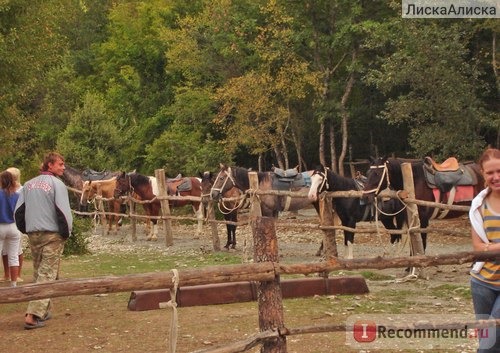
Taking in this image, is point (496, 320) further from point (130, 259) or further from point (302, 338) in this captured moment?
point (130, 259)

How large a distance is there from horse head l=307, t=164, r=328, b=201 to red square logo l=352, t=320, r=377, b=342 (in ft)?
23.4

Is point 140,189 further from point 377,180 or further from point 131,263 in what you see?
point 377,180

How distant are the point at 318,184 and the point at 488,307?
29.4ft

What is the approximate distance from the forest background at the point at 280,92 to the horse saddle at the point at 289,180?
7.84 metres

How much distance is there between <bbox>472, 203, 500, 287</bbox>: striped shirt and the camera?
5004mm

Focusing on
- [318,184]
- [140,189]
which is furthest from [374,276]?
[140,189]

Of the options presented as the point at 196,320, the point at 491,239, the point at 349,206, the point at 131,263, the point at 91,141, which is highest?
the point at 91,141

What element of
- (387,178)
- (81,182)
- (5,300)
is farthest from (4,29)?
(81,182)

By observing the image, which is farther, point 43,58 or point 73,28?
point 73,28

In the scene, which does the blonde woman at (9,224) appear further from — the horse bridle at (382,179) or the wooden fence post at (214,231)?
the wooden fence post at (214,231)

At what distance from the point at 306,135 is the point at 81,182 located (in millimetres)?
15430

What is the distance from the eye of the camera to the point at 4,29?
11.0 meters

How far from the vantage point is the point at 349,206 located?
48.1ft

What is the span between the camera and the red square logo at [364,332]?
236 inches
